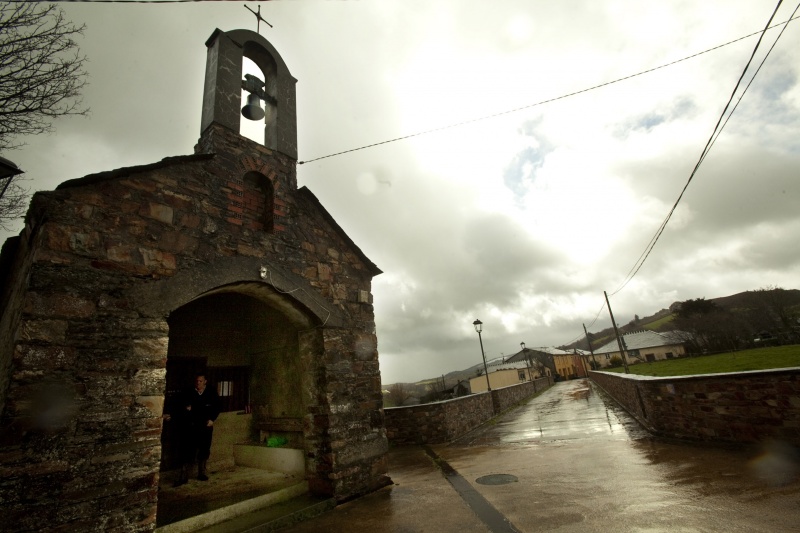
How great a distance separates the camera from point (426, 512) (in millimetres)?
4273

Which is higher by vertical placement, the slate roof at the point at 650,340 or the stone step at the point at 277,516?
the slate roof at the point at 650,340

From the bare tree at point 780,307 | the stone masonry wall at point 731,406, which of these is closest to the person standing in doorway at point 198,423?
the stone masonry wall at point 731,406

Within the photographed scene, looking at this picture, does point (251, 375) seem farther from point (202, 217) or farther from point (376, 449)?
point (202, 217)

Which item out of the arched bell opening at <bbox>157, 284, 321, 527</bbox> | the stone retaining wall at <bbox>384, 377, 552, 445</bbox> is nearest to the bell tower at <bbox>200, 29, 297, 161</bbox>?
the arched bell opening at <bbox>157, 284, 321, 527</bbox>

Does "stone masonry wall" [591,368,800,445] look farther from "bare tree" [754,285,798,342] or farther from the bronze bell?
"bare tree" [754,285,798,342]

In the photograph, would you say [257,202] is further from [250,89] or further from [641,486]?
[641,486]

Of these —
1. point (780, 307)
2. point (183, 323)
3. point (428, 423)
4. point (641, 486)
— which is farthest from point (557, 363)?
point (183, 323)

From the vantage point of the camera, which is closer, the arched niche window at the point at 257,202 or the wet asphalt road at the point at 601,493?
the wet asphalt road at the point at 601,493

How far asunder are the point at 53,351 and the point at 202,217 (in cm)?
203

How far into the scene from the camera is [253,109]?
609 centimetres

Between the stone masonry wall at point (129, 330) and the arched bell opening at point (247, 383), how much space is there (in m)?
0.51

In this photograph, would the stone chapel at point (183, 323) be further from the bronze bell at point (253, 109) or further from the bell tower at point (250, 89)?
the bronze bell at point (253, 109)

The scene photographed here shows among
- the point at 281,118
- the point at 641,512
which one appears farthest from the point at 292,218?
the point at 641,512

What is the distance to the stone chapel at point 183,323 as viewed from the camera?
295cm
